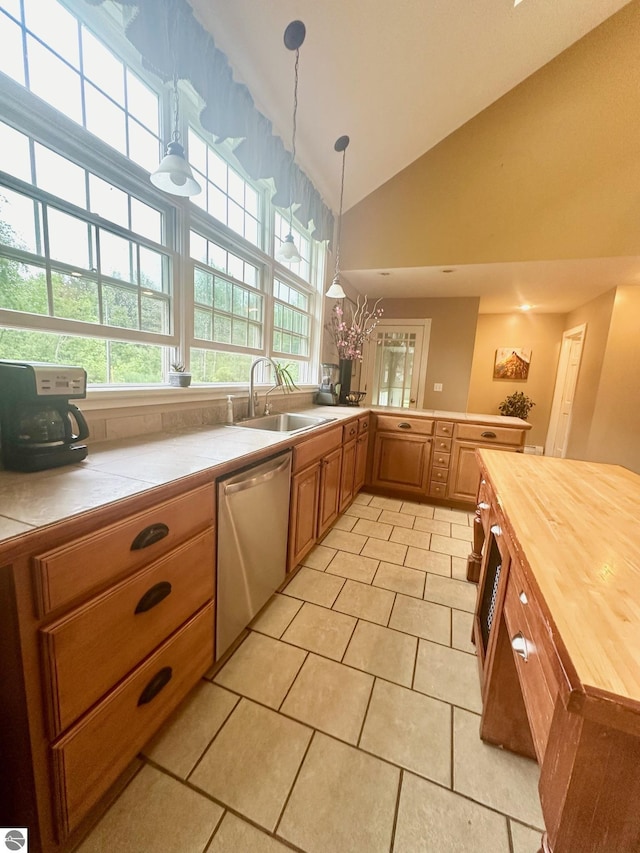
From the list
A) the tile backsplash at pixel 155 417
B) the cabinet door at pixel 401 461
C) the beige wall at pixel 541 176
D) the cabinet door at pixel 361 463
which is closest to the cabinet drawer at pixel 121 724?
the tile backsplash at pixel 155 417

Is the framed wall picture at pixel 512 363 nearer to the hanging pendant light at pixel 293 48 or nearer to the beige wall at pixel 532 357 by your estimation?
the beige wall at pixel 532 357

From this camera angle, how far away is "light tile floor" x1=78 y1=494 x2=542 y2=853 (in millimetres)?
908

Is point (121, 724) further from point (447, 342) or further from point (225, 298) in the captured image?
point (447, 342)

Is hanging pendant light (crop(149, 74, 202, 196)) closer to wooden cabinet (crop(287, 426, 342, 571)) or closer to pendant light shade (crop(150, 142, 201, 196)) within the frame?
pendant light shade (crop(150, 142, 201, 196))

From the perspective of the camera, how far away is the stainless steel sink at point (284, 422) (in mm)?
2225

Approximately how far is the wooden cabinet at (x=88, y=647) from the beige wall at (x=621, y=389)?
4721mm

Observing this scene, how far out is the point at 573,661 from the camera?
0.47m

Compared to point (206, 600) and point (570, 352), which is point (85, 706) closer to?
point (206, 600)

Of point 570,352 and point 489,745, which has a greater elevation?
point 570,352

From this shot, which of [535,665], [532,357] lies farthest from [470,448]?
[532,357]

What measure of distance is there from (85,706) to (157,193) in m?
1.94

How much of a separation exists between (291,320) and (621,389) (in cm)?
383

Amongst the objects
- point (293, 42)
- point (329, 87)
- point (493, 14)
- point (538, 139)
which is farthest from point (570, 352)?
point (293, 42)

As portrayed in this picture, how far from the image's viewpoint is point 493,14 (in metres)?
2.10
